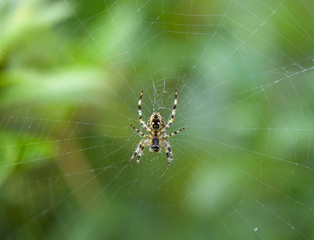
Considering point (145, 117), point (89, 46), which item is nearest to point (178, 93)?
point (145, 117)

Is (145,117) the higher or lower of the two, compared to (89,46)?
lower

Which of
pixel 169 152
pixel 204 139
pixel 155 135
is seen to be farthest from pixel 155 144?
pixel 204 139

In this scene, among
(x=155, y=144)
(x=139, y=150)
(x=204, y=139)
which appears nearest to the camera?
(x=204, y=139)

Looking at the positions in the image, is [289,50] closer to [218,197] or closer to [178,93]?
[178,93]

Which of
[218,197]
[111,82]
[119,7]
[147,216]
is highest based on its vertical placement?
[119,7]

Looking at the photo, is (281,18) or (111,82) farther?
(281,18)

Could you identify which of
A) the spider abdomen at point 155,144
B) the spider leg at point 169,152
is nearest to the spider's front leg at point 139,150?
the spider abdomen at point 155,144

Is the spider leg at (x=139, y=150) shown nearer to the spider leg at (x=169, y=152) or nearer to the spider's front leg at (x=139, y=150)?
the spider's front leg at (x=139, y=150)

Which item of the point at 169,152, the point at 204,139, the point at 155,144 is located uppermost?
the point at 204,139

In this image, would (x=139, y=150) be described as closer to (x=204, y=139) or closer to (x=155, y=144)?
(x=155, y=144)
